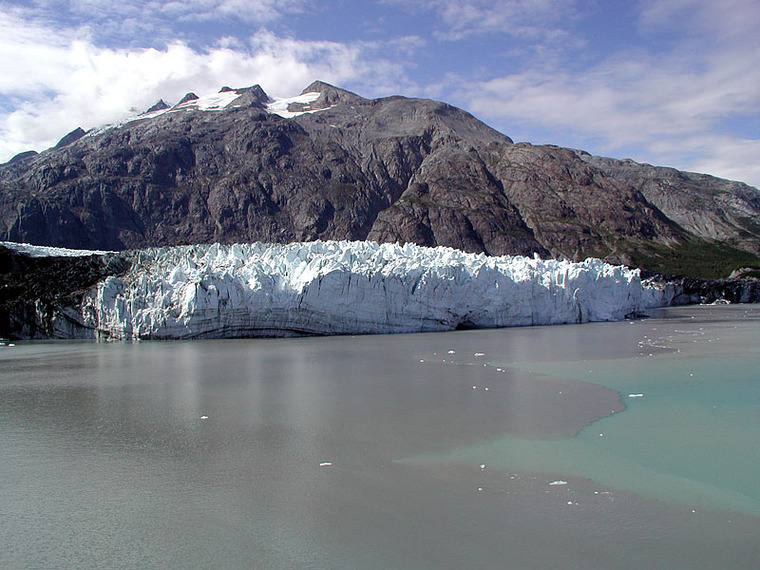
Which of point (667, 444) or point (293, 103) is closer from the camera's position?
point (667, 444)

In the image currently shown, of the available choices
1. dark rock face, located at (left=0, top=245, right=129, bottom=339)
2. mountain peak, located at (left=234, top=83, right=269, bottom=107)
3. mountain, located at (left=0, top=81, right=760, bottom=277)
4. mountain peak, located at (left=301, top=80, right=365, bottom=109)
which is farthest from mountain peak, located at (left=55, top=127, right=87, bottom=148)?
dark rock face, located at (left=0, top=245, right=129, bottom=339)

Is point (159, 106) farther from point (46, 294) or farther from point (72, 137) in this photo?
point (46, 294)

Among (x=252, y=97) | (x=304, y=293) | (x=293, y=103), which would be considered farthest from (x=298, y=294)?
(x=293, y=103)

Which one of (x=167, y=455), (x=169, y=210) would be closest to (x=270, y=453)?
(x=167, y=455)

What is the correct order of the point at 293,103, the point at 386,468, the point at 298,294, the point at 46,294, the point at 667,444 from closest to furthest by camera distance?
1. the point at 386,468
2. the point at 667,444
3. the point at 298,294
4. the point at 46,294
5. the point at 293,103

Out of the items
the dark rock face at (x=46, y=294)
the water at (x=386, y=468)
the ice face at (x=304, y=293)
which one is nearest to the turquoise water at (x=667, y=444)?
the water at (x=386, y=468)

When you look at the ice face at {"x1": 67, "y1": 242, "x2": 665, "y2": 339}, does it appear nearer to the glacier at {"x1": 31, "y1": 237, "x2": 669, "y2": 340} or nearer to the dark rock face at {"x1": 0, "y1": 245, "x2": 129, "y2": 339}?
the glacier at {"x1": 31, "y1": 237, "x2": 669, "y2": 340}

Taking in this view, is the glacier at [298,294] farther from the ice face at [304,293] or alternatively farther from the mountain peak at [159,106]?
the mountain peak at [159,106]
